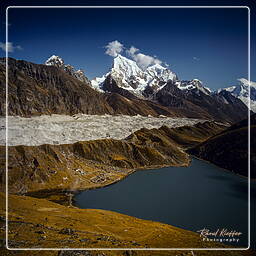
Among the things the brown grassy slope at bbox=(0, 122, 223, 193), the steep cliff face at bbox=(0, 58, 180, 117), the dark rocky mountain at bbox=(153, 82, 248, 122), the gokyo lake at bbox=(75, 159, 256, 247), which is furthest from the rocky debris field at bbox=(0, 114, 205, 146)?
the dark rocky mountain at bbox=(153, 82, 248, 122)

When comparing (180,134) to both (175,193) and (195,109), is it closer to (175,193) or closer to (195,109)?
(175,193)

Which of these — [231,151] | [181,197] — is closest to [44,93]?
[231,151]

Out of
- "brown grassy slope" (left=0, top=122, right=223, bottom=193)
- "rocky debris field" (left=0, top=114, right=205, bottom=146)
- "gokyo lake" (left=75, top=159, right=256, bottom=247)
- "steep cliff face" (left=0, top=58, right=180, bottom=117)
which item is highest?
"steep cliff face" (left=0, top=58, right=180, bottom=117)

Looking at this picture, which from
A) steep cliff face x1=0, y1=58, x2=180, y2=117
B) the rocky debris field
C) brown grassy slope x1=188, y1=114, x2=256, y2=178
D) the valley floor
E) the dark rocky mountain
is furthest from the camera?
the dark rocky mountain

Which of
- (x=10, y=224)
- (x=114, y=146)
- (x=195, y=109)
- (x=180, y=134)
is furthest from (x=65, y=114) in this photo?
(x=195, y=109)

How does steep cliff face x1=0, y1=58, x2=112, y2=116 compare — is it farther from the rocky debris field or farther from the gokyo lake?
the gokyo lake

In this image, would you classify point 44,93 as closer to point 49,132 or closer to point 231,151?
point 49,132
